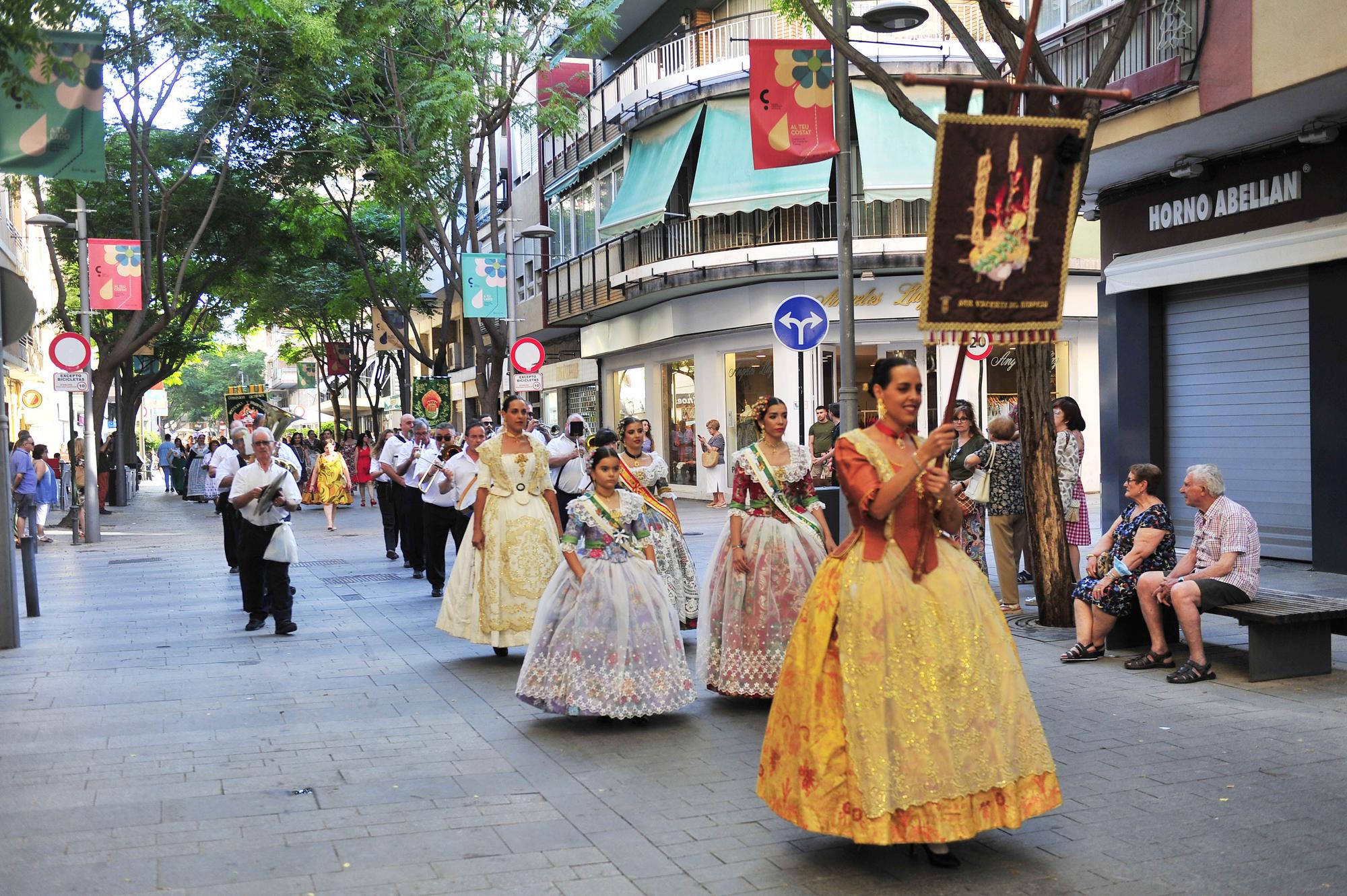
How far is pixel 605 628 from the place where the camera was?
23.0 feet

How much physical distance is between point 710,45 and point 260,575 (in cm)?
1770

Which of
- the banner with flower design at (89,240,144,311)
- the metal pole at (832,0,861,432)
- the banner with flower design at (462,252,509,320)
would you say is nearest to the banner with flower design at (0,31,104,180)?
the metal pole at (832,0,861,432)

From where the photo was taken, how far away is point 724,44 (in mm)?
25562

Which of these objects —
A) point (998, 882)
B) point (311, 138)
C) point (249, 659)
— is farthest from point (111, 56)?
point (998, 882)

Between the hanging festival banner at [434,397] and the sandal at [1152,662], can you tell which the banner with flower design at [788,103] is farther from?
the hanging festival banner at [434,397]

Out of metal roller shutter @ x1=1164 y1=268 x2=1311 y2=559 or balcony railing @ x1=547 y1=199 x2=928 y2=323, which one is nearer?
metal roller shutter @ x1=1164 y1=268 x2=1311 y2=559

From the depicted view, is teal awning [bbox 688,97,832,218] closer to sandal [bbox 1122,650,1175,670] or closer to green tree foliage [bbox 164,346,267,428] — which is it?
sandal [bbox 1122,650,1175,670]

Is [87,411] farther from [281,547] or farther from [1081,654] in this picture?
[1081,654]

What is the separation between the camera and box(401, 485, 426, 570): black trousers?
15.3 m

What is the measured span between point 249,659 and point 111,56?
53.3ft

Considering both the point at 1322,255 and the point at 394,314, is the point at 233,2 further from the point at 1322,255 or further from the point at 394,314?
the point at 394,314

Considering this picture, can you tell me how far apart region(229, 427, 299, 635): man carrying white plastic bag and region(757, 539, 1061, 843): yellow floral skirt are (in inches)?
288

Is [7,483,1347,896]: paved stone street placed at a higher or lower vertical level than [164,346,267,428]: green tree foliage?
lower

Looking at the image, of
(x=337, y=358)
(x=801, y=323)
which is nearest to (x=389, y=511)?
(x=801, y=323)
